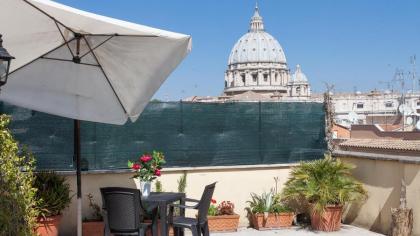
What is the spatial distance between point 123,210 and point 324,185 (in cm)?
372

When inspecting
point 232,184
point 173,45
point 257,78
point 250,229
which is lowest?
point 250,229

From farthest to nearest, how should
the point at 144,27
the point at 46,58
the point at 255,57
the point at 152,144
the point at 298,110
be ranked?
1. the point at 255,57
2. the point at 298,110
3. the point at 152,144
4. the point at 46,58
5. the point at 144,27

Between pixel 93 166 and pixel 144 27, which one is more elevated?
pixel 144 27

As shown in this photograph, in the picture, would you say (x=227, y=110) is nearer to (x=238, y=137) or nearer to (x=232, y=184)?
(x=238, y=137)

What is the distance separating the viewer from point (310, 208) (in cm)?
830

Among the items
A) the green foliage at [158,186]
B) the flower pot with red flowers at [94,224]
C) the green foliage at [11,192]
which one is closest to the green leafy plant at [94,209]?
the flower pot with red flowers at [94,224]

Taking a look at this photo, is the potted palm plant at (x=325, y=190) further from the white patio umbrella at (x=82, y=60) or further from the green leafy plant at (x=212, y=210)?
the white patio umbrella at (x=82, y=60)

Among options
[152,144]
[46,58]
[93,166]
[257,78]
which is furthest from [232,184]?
[257,78]

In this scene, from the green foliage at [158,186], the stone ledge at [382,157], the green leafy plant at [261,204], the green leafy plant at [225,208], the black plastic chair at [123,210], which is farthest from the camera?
the green leafy plant at [261,204]

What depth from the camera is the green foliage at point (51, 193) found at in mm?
6777

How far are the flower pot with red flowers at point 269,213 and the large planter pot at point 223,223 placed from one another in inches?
14.5

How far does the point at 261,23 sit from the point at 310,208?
120401 millimetres

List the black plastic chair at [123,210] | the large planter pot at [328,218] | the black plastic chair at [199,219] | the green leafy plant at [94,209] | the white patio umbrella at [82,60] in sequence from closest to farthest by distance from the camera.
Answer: the white patio umbrella at [82,60] < the black plastic chair at [123,210] < the black plastic chair at [199,219] < the green leafy plant at [94,209] < the large planter pot at [328,218]

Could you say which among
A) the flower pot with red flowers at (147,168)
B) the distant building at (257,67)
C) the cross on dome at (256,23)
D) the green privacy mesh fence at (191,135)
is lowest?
the flower pot with red flowers at (147,168)
